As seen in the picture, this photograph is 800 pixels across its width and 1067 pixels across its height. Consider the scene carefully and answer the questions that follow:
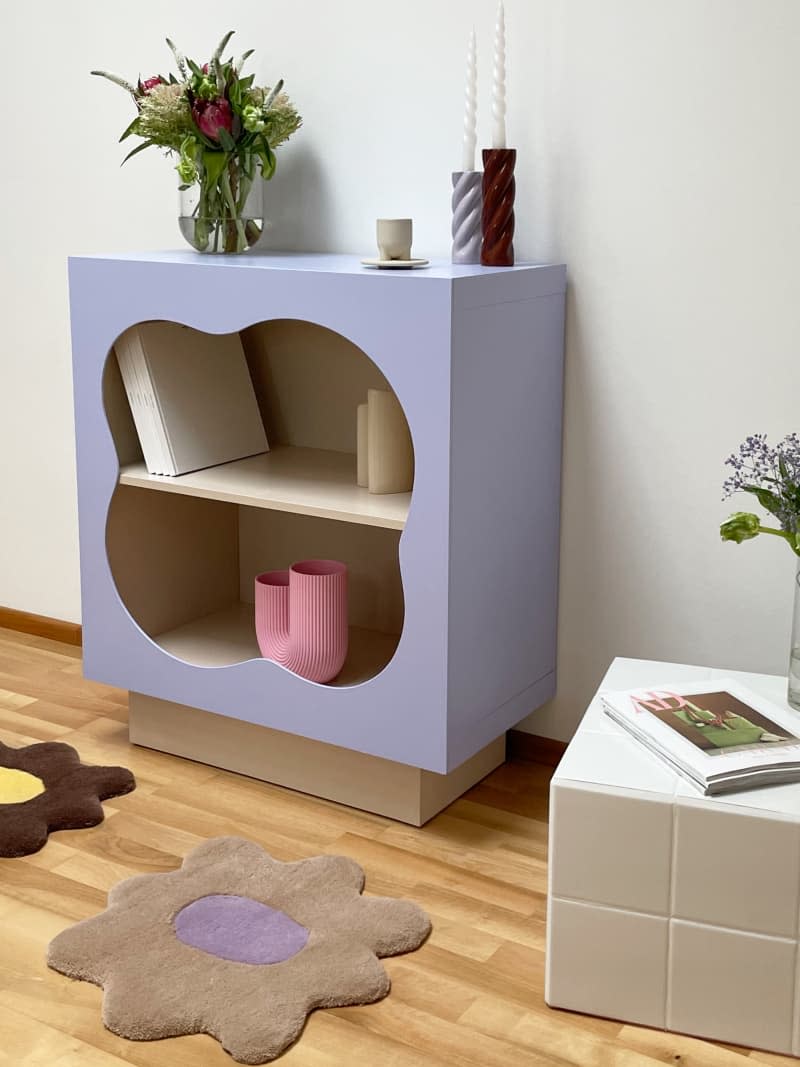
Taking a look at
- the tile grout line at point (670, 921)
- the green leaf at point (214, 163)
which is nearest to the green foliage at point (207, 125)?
the green leaf at point (214, 163)

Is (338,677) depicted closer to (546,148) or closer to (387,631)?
(387,631)

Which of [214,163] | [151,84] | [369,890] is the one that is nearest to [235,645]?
[369,890]

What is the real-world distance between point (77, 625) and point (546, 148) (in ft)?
5.04

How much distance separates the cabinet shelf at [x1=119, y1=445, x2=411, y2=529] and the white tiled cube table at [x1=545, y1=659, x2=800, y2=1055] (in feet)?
1.93

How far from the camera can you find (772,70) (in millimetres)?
1874

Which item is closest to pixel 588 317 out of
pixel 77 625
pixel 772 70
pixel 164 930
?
pixel 772 70

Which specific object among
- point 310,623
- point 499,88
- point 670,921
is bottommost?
point 670,921

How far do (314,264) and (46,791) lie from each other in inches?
39.4

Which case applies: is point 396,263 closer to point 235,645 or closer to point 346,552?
point 346,552

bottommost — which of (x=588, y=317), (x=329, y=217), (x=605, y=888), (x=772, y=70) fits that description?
(x=605, y=888)

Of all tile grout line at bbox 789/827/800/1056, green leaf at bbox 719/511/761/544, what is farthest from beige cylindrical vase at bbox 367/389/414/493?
tile grout line at bbox 789/827/800/1056

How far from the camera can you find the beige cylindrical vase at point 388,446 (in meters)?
2.06

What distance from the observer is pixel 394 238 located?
1979 millimetres

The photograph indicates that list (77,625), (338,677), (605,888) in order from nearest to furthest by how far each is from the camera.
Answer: (605,888) → (338,677) → (77,625)
